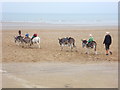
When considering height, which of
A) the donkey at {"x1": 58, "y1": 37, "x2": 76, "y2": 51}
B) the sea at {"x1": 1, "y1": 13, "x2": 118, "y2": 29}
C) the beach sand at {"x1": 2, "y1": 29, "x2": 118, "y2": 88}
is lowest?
the beach sand at {"x1": 2, "y1": 29, "x2": 118, "y2": 88}

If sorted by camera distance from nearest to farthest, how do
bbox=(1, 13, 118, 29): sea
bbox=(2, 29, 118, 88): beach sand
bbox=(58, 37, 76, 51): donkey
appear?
1. bbox=(2, 29, 118, 88): beach sand
2. bbox=(58, 37, 76, 51): donkey
3. bbox=(1, 13, 118, 29): sea

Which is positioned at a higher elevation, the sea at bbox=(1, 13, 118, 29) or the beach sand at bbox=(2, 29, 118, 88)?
the sea at bbox=(1, 13, 118, 29)

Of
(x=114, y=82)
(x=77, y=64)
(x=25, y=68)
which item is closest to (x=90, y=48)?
(x=77, y=64)

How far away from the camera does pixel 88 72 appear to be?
13.7 m

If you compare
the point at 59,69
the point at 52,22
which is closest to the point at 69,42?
the point at 59,69

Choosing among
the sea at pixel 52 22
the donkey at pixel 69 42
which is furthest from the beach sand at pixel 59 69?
the sea at pixel 52 22

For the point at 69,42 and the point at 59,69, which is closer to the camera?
the point at 59,69

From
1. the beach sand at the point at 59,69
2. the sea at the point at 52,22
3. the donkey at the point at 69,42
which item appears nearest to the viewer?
the beach sand at the point at 59,69

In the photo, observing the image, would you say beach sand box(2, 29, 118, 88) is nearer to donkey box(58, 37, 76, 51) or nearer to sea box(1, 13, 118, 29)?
donkey box(58, 37, 76, 51)

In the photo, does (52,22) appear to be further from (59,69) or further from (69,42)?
(59,69)

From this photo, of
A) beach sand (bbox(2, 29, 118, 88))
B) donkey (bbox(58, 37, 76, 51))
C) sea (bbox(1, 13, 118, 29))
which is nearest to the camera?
beach sand (bbox(2, 29, 118, 88))

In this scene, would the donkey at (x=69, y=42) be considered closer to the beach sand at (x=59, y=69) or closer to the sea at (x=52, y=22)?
the beach sand at (x=59, y=69)

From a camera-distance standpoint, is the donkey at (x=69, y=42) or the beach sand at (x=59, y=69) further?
the donkey at (x=69, y=42)

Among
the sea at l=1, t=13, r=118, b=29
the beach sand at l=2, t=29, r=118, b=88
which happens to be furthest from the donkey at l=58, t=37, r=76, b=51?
the sea at l=1, t=13, r=118, b=29
